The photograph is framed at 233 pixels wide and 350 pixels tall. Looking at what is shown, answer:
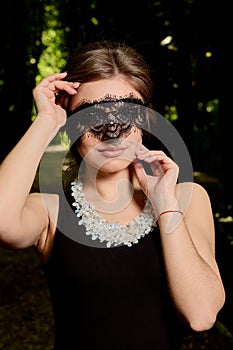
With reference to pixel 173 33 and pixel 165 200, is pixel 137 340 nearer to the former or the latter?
pixel 165 200

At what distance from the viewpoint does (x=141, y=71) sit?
2.04 metres

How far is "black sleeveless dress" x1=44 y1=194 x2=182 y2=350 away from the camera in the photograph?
1.78 meters

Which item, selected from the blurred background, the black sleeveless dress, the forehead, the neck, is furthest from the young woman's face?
the blurred background

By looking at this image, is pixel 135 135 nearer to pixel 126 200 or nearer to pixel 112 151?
pixel 112 151

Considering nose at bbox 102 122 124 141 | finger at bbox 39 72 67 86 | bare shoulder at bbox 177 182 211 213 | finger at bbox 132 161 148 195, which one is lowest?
bare shoulder at bbox 177 182 211 213

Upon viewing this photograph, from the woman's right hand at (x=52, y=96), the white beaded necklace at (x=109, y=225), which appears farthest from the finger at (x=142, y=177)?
the woman's right hand at (x=52, y=96)

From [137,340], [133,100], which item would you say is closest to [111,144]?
[133,100]

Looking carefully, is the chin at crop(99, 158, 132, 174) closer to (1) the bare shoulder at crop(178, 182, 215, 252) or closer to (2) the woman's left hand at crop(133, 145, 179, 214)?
(2) the woman's left hand at crop(133, 145, 179, 214)

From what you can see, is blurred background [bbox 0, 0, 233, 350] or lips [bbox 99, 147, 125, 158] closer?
lips [bbox 99, 147, 125, 158]

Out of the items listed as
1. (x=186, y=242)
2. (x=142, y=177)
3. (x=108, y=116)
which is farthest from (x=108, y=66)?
(x=186, y=242)

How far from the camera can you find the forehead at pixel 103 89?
192 cm

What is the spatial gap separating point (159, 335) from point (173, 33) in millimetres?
4793

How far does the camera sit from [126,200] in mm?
2035

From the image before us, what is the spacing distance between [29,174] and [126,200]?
46cm
